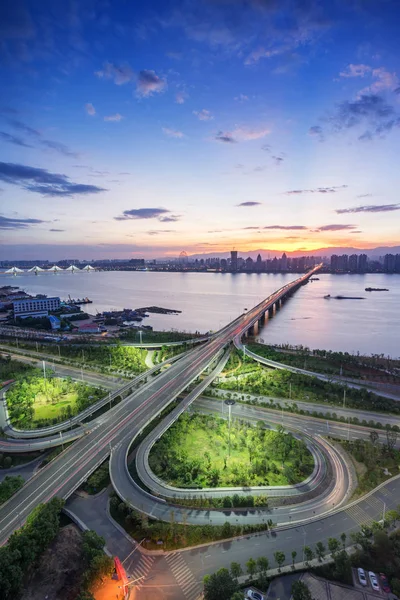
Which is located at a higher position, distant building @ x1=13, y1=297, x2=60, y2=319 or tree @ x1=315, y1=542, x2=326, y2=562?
distant building @ x1=13, y1=297, x2=60, y2=319

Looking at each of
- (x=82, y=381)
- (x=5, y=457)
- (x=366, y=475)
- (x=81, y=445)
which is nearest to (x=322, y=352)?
(x=366, y=475)

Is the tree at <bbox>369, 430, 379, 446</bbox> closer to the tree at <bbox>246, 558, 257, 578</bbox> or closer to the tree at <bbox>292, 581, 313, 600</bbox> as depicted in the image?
the tree at <bbox>292, 581, 313, 600</bbox>

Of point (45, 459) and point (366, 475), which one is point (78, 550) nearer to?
point (45, 459)

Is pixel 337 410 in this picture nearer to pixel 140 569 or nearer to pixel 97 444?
pixel 97 444

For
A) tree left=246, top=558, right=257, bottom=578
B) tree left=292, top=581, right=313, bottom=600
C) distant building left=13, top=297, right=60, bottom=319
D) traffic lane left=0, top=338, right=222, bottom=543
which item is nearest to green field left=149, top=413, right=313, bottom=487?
traffic lane left=0, top=338, right=222, bottom=543

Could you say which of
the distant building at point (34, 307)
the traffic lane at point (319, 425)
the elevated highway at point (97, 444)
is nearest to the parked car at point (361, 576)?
the traffic lane at point (319, 425)

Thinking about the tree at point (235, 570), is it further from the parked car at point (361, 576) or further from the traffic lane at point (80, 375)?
the traffic lane at point (80, 375)

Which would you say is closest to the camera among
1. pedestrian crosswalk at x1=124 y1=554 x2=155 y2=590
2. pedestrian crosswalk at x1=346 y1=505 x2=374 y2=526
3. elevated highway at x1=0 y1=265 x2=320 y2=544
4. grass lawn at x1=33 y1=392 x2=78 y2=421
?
pedestrian crosswalk at x1=124 y1=554 x2=155 y2=590
